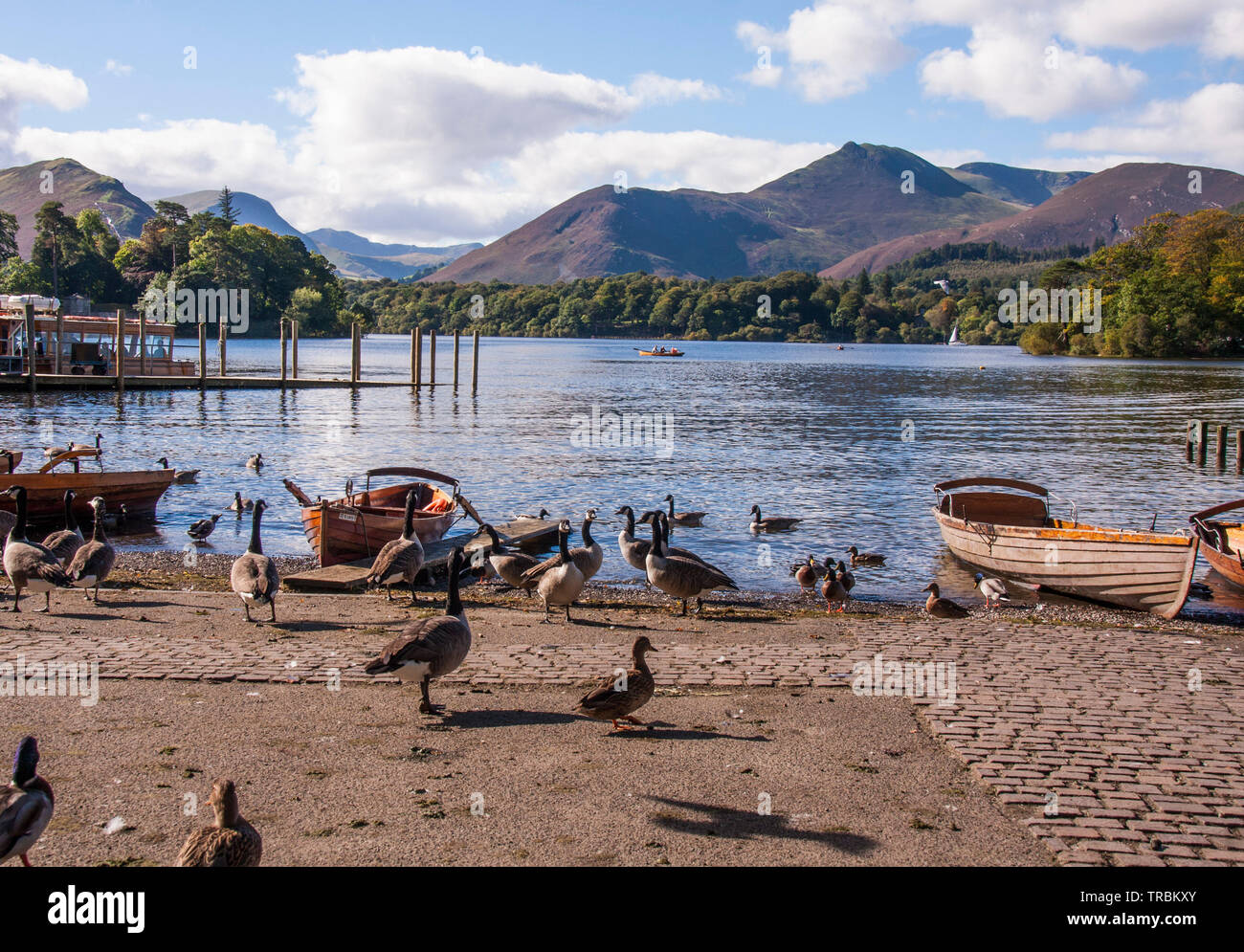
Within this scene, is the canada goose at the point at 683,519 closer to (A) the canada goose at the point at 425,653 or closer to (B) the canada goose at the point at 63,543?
(B) the canada goose at the point at 63,543

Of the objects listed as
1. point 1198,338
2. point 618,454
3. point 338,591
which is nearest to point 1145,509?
point 618,454

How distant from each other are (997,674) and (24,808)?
444 inches

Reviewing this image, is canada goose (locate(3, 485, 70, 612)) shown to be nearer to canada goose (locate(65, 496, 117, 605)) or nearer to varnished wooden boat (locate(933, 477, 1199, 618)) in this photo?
canada goose (locate(65, 496, 117, 605))

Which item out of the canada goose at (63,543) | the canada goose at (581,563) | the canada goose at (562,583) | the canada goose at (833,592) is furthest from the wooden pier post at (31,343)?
the canada goose at (833,592)

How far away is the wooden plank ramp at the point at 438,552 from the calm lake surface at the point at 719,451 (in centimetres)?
189

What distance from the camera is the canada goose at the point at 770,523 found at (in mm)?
28875

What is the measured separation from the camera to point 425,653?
35.4 feet

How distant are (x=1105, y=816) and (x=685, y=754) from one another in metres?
3.87

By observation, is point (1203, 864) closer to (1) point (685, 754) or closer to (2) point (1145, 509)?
(1) point (685, 754)

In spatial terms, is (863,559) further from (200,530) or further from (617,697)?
(200,530)

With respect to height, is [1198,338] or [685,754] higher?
[1198,338]

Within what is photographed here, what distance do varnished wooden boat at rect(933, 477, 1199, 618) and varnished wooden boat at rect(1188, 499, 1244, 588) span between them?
1674 mm

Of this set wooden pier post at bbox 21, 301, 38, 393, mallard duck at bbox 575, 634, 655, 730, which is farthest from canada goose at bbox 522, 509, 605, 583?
wooden pier post at bbox 21, 301, 38, 393
